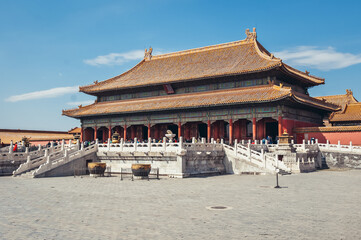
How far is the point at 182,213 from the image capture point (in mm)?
13281

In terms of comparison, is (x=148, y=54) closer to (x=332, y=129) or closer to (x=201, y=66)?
(x=201, y=66)

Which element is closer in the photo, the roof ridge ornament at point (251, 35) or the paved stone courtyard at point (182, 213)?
the paved stone courtyard at point (182, 213)

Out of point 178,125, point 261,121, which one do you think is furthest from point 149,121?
point 261,121

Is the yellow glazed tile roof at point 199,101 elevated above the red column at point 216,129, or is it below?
above

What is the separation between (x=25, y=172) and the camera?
2941cm

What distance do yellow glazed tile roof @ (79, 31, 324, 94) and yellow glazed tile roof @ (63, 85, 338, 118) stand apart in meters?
1.98

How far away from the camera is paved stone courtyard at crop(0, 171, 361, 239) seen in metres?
10.5

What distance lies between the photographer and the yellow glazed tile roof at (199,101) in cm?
3728

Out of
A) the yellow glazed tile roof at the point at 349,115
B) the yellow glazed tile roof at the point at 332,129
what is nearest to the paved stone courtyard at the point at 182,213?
the yellow glazed tile roof at the point at 332,129

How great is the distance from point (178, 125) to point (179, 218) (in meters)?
30.7

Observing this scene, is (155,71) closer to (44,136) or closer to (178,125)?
(178,125)

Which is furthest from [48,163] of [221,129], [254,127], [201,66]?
[201,66]

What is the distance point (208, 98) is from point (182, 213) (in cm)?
2905

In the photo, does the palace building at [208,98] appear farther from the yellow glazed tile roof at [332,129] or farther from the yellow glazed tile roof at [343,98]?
the yellow glazed tile roof at [343,98]
